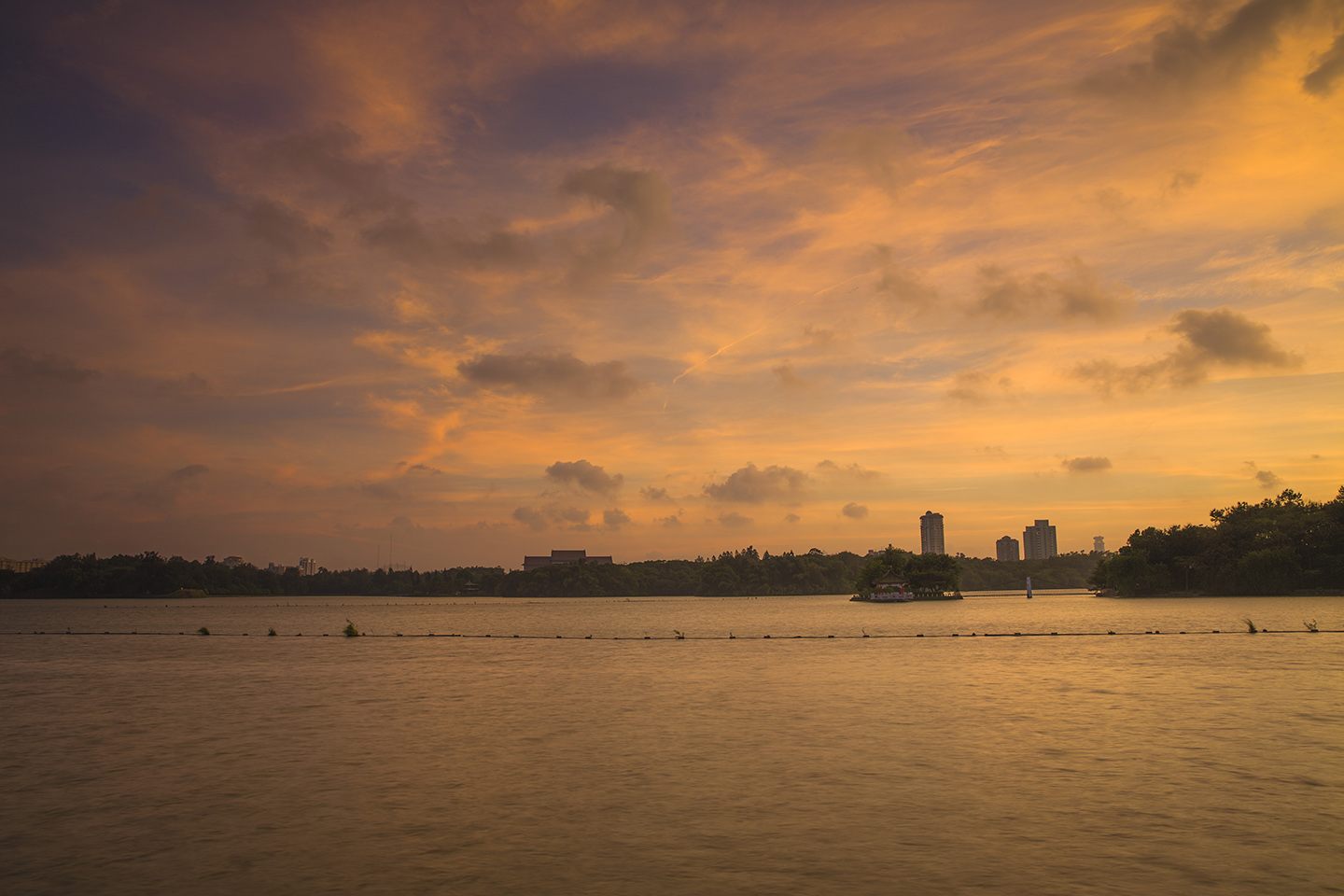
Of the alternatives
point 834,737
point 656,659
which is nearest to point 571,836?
point 834,737

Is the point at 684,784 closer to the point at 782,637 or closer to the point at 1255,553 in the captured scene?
the point at 782,637

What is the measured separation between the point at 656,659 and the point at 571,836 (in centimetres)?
4566

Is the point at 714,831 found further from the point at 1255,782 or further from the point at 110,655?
the point at 110,655

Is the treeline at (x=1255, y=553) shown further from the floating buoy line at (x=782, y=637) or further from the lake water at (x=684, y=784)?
the lake water at (x=684, y=784)

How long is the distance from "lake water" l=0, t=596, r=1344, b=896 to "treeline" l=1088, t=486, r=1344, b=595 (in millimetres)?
147254

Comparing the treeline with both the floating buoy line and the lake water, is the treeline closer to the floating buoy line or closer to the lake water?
the floating buoy line

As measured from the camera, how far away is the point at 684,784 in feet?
67.7

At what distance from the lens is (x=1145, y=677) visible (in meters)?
43.8

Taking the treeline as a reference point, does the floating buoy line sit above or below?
below

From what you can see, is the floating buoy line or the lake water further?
the floating buoy line

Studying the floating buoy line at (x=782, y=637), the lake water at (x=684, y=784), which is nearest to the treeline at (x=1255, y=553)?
the floating buoy line at (x=782, y=637)

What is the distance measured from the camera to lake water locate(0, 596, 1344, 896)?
46.1ft

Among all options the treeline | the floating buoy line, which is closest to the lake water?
the floating buoy line

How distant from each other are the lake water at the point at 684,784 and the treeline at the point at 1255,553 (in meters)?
147
